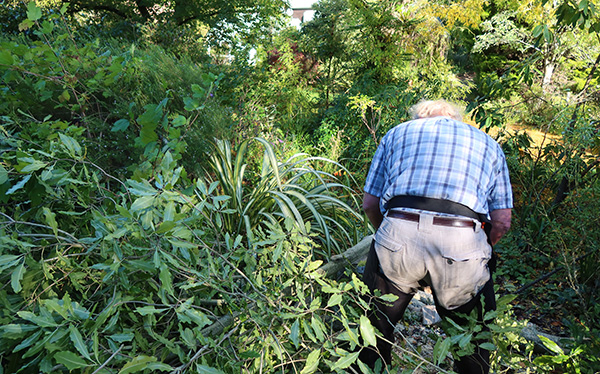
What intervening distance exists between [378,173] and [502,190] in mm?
619

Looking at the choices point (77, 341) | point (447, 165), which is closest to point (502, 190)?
point (447, 165)

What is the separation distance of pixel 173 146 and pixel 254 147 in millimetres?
2355

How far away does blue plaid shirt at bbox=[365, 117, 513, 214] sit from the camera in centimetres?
190

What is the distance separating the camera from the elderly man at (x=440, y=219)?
1854mm

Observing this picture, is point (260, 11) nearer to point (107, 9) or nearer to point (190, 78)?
point (107, 9)

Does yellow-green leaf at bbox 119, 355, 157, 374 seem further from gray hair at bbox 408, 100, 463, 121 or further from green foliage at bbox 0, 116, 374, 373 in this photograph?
gray hair at bbox 408, 100, 463, 121

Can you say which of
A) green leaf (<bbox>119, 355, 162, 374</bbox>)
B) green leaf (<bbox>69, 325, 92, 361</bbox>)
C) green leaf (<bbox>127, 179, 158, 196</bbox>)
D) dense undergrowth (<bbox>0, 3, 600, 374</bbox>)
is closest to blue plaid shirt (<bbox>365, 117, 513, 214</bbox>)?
dense undergrowth (<bbox>0, 3, 600, 374</bbox>)

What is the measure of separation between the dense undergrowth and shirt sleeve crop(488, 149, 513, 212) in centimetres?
51

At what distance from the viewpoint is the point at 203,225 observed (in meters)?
2.69

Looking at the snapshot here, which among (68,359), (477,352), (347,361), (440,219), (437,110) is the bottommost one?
(477,352)

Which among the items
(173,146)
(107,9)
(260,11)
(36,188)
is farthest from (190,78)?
(107,9)

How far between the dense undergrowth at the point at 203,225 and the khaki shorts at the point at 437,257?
0.20m

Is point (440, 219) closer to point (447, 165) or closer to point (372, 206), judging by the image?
point (447, 165)

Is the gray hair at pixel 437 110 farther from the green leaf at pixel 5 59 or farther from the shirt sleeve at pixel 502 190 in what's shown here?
the green leaf at pixel 5 59
